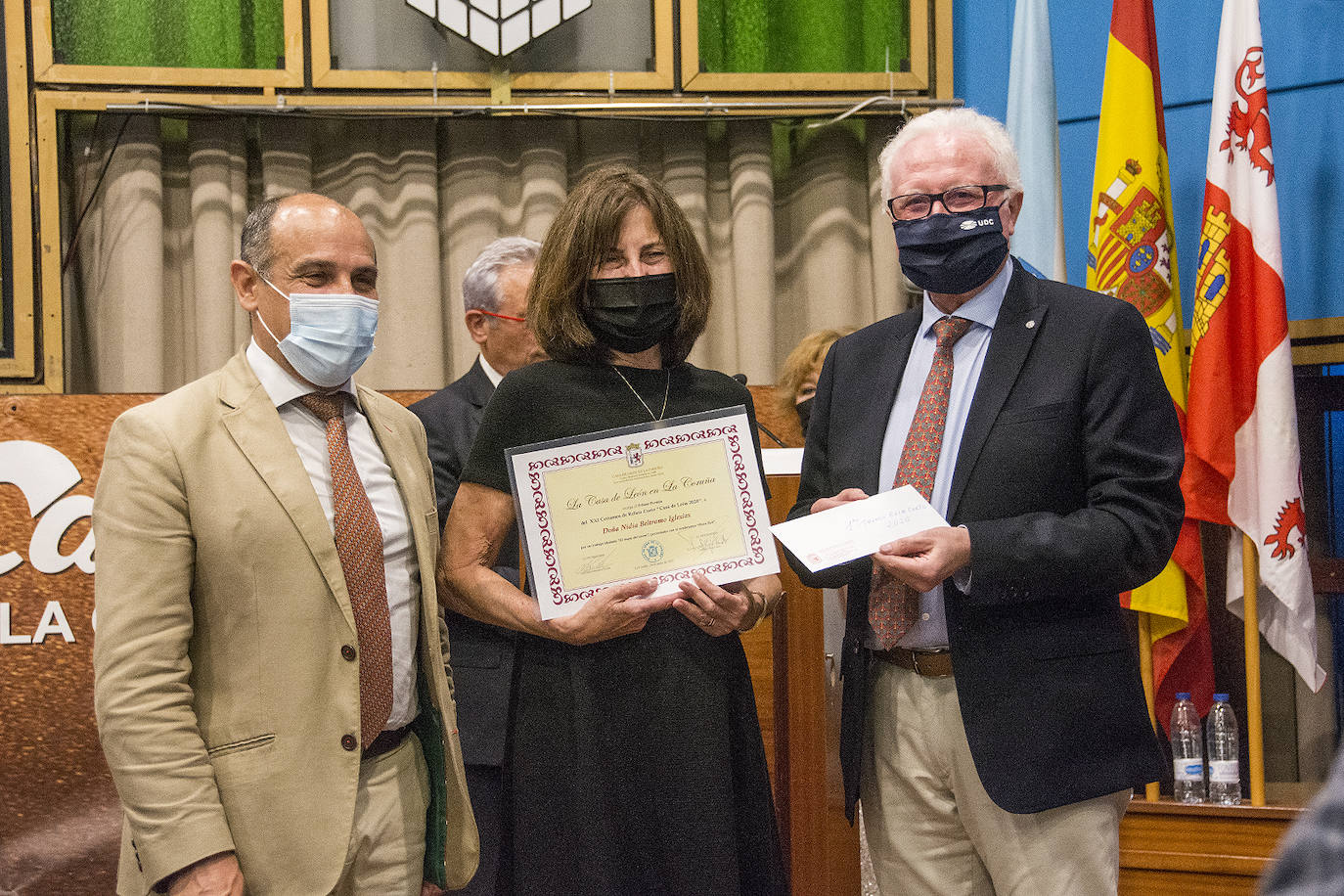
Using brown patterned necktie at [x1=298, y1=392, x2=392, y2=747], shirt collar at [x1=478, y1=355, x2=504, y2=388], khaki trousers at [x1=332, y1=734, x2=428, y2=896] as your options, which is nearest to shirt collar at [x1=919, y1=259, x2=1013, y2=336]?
brown patterned necktie at [x1=298, y1=392, x2=392, y2=747]

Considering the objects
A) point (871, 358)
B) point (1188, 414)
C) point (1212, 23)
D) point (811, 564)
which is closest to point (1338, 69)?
point (1212, 23)

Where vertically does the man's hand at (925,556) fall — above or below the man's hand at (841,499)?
below

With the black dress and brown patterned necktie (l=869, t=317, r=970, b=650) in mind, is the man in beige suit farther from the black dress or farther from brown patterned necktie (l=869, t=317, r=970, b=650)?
brown patterned necktie (l=869, t=317, r=970, b=650)

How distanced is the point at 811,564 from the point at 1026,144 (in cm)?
250

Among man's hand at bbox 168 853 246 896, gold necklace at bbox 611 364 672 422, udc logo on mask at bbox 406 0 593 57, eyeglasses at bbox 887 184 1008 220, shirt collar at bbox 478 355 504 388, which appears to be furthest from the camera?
udc logo on mask at bbox 406 0 593 57

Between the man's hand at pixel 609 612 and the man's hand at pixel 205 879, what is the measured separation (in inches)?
20.8

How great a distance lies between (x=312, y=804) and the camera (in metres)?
1.63

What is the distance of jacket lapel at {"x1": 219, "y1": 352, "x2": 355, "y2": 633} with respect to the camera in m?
1.67

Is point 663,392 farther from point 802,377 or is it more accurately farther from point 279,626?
point 802,377

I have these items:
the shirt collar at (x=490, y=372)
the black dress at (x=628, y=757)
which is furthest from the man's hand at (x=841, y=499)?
the shirt collar at (x=490, y=372)

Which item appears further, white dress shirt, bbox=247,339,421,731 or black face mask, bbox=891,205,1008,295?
black face mask, bbox=891,205,1008,295

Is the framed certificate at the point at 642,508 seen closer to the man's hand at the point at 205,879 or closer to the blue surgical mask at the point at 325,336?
the blue surgical mask at the point at 325,336

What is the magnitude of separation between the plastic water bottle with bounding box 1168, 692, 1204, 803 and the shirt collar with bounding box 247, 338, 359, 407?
8.84ft

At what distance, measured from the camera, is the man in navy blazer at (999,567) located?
1.79 metres
